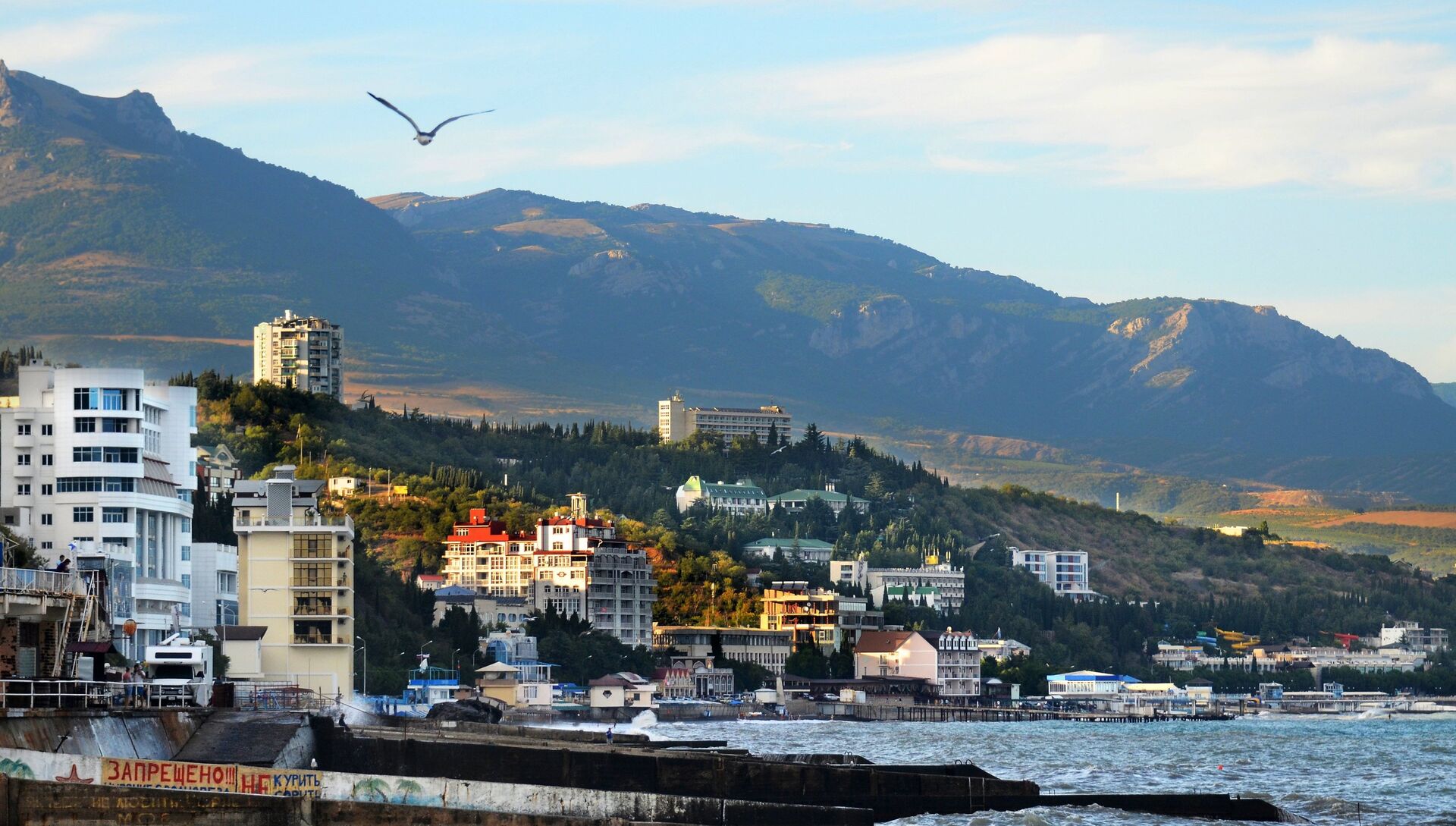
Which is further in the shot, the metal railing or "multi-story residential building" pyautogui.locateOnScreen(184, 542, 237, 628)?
"multi-story residential building" pyautogui.locateOnScreen(184, 542, 237, 628)

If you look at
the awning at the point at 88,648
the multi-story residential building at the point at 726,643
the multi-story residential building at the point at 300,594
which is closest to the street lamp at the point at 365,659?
the multi-story residential building at the point at 300,594

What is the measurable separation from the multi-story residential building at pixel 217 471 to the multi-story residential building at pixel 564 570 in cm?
2455

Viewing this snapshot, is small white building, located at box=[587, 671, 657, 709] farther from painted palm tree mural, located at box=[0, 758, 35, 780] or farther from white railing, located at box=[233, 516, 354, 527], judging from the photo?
painted palm tree mural, located at box=[0, 758, 35, 780]

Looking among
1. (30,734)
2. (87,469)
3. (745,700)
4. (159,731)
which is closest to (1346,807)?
(159,731)

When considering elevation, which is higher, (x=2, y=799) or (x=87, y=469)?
(x=87, y=469)

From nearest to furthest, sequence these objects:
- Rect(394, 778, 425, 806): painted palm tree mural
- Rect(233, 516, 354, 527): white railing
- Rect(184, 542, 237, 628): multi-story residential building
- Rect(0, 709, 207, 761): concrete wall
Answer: Rect(394, 778, 425, 806): painted palm tree mural < Rect(0, 709, 207, 761): concrete wall < Rect(233, 516, 354, 527): white railing < Rect(184, 542, 237, 628): multi-story residential building

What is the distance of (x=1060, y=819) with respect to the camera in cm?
5681

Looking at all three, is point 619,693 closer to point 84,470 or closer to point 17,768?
point 84,470

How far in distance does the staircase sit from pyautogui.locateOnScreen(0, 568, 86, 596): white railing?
0.78 ft

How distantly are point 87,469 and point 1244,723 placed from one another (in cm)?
11314

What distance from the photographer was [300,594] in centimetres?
8312

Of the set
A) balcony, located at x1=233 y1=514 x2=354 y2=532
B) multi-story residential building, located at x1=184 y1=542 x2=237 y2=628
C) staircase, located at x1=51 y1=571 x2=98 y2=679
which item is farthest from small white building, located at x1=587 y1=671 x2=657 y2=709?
staircase, located at x1=51 y1=571 x2=98 y2=679

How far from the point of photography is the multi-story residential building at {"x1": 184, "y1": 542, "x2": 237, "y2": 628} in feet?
314

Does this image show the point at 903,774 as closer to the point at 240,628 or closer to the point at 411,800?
the point at 411,800
